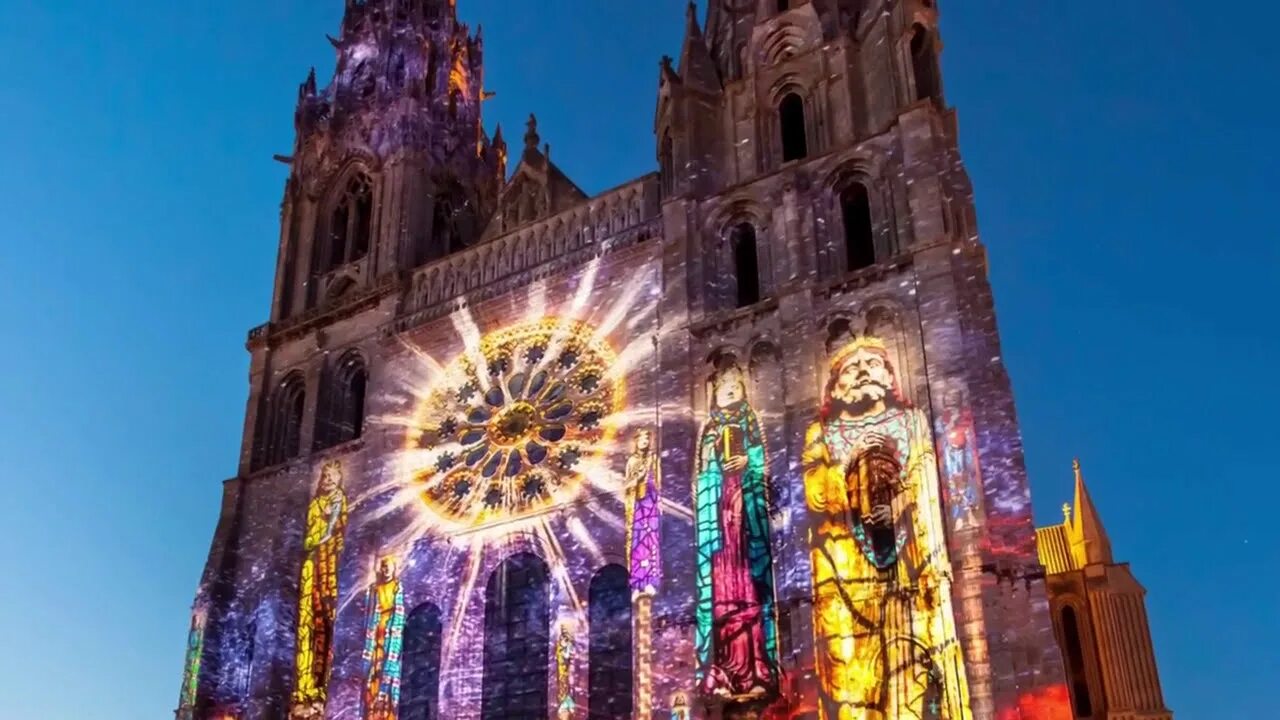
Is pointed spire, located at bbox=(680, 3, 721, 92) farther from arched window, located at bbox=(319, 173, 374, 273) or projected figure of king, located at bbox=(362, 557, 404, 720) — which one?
projected figure of king, located at bbox=(362, 557, 404, 720)

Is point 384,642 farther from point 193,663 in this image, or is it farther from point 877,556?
point 877,556

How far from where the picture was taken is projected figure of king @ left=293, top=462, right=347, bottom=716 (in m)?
25.9

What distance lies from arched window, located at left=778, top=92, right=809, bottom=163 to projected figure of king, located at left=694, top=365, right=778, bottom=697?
17.9ft

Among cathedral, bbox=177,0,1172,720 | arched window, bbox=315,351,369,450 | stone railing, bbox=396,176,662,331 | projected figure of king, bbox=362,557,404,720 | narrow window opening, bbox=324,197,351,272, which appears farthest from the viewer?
narrow window opening, bbox=324,197,351,272

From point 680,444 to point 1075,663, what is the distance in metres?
15.6

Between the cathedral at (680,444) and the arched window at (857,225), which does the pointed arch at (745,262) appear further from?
the arched window at (857,225)

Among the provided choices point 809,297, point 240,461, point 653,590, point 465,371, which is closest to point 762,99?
point 809,297

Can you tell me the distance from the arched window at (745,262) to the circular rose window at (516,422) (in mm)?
2918

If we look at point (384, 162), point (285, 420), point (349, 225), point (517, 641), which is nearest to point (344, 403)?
point (285, 420)

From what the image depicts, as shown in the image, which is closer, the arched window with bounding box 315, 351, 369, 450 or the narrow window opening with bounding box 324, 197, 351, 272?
the arched window with bounding box 315, 351, 369, 450

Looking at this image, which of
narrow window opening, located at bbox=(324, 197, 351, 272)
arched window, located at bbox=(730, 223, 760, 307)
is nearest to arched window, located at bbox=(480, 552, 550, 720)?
arched window, located at bbox=(730, 223, 760, 307)

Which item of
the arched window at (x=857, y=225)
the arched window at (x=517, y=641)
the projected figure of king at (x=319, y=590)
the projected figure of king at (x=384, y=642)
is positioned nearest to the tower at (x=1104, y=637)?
the arched window at (x=857, y=225)

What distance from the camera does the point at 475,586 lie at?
81.0 feet

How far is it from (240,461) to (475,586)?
8.61 metres
